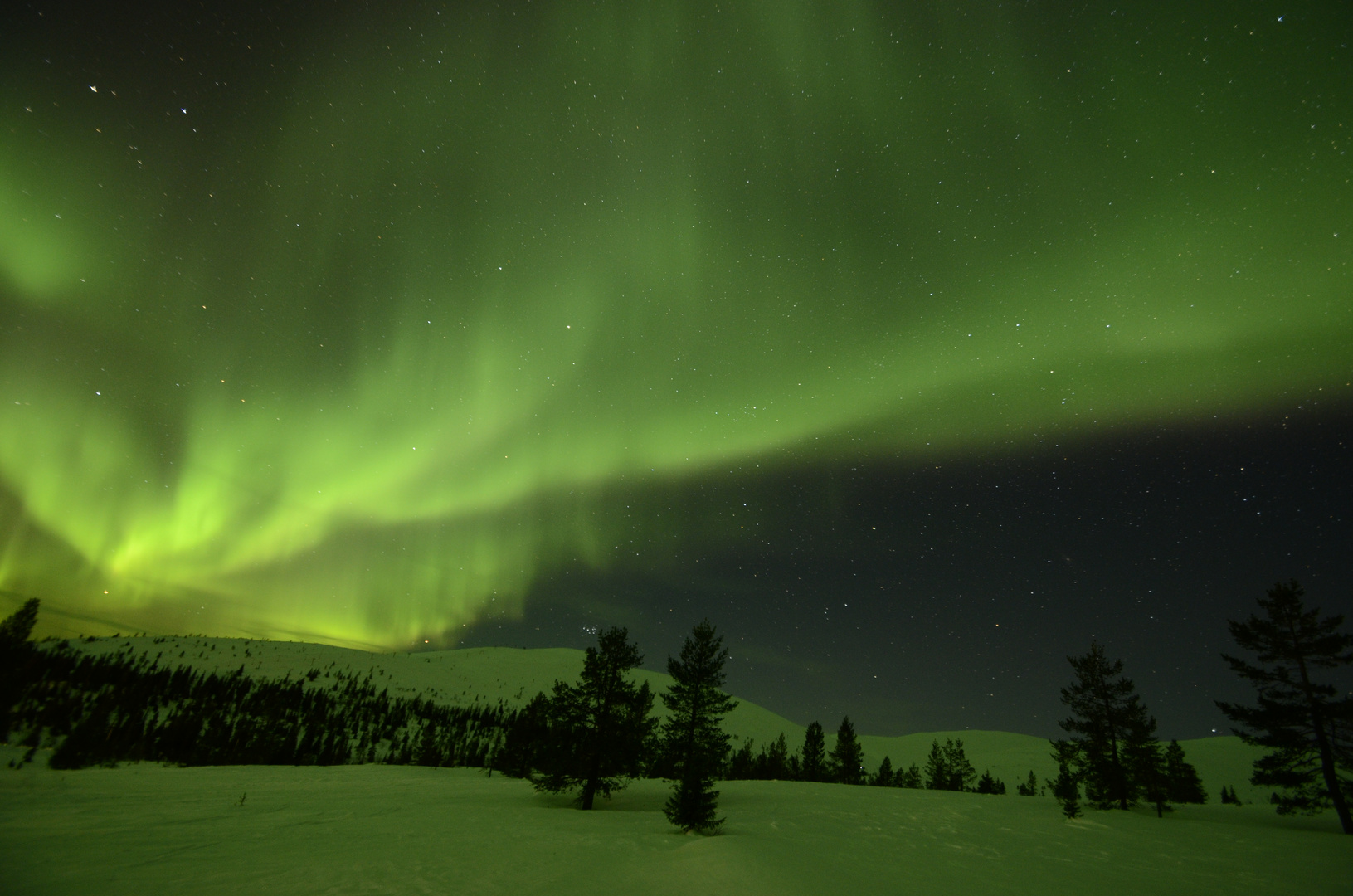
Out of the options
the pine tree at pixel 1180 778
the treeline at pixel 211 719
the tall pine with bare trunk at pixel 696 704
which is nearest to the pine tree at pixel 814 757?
the pine tree at pixel 1180 778

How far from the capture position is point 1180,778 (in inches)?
1625

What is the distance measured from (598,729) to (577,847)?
11.0m

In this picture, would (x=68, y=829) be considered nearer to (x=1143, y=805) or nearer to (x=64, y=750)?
(x=64, y=750)

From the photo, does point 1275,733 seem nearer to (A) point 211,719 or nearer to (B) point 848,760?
(B) point 848,760

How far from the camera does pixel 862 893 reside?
1016 centimetres

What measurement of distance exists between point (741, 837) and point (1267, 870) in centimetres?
1455

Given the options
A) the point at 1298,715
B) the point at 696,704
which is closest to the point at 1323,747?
the point at 1298,715

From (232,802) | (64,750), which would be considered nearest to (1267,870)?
(232,802)

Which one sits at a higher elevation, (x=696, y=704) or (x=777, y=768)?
(x=696, y=704)

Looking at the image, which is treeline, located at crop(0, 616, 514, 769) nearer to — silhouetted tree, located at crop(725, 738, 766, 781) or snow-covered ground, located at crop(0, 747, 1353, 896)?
snow-covered ground, located at crop(0, 747, 1353, 896)

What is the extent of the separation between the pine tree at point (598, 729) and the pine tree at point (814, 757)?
41181 mm

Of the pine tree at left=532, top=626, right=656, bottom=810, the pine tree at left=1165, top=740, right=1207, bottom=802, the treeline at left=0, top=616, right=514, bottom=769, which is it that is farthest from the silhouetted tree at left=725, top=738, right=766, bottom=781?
the pine tree at left=532, top=626, right=656, bottom=810

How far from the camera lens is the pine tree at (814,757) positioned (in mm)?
57406

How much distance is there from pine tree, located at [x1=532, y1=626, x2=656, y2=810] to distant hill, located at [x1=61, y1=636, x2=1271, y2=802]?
300 feet
